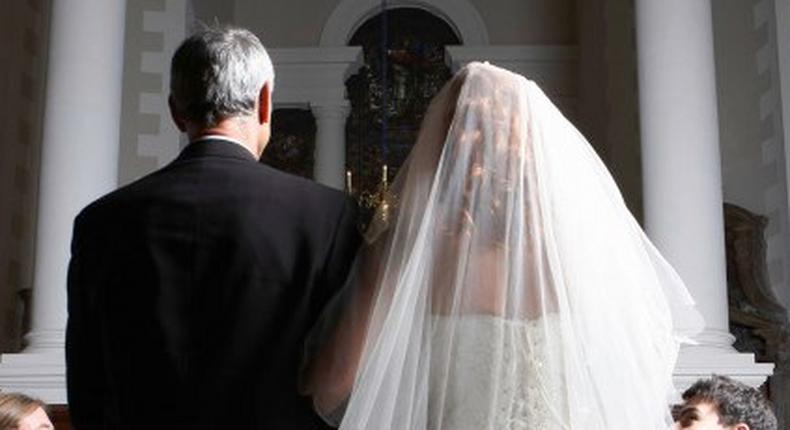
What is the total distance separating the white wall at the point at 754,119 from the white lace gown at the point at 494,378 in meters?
6.07

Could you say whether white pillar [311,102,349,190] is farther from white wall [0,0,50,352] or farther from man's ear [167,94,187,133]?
man's ear [167,94,187,133]

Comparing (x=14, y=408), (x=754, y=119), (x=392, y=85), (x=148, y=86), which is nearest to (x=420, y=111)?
(x=392, y=85)

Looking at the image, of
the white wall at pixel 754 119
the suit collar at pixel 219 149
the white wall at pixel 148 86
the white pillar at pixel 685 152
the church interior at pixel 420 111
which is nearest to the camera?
the suit collar at pixel 219 149

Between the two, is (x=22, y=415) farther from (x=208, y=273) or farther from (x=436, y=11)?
(x=436, y=11)

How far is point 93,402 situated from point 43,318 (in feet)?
15.3

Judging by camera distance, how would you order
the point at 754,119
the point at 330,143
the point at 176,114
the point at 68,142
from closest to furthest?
the point at 176,114
the point at 68,142
the point at 754,119
the point at 330,143

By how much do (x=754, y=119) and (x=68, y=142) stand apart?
427 centimetres

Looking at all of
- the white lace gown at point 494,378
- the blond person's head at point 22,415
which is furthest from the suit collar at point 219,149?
the blond person's head at point 22,415

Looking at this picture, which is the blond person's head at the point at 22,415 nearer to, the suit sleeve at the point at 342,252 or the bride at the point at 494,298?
the bride at the point at 494,298

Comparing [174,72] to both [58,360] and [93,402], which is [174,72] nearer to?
[93,402]

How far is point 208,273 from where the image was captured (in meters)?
2.29

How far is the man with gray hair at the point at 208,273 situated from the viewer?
225cm

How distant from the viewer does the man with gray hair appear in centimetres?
225

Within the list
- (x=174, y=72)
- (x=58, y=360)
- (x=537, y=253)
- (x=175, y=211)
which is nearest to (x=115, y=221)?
(x=175, y=211)
